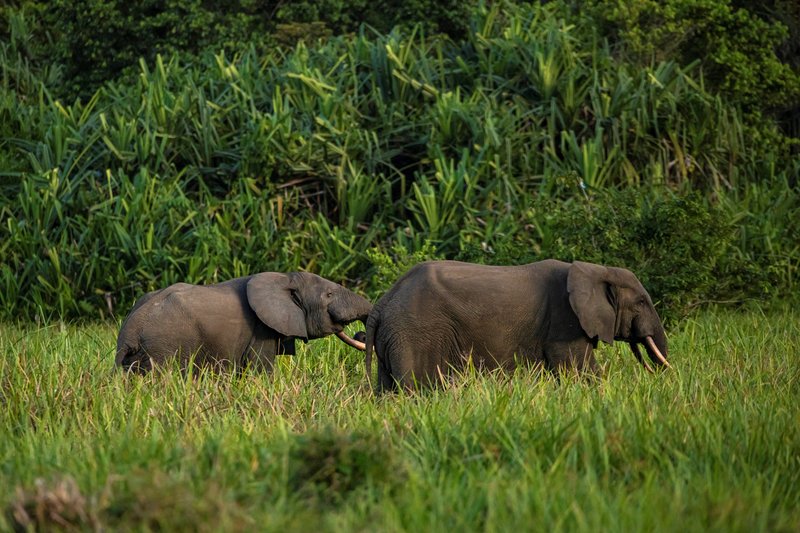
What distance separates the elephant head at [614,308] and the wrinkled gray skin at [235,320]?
1620 millimetres

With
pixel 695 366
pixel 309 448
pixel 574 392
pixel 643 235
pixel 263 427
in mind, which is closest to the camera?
pixel 309 448

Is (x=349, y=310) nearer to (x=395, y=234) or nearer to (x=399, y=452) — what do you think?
(x=399, y=452)

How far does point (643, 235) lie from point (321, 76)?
18.2 ft

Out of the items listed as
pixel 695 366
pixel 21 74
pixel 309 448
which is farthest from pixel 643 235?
pixel 21 74

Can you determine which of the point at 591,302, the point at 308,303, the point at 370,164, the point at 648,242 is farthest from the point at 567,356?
the point at 370,164

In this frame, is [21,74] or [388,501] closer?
[388,501]

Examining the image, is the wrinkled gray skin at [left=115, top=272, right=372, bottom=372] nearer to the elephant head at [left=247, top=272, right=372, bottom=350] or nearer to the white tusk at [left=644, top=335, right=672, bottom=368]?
the elephant head at [left=247, top=272, right=372, bottom=350]

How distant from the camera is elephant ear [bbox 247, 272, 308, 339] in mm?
8289

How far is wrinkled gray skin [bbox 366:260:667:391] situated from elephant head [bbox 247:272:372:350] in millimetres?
705

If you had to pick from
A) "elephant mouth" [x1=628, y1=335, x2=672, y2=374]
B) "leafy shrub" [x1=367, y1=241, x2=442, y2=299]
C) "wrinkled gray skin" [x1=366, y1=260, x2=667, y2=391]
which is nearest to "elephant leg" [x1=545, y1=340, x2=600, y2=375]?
"wrinkled gray skin" [x1=366, y1=260, x2=667, y2=391]

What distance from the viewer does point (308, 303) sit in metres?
8.62

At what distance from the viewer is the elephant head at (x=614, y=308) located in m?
7.62

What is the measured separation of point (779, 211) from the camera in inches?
558

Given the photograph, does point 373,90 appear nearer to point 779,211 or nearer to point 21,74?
point 779,211
